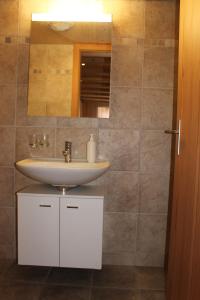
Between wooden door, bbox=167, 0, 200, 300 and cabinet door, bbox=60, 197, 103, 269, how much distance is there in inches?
20.8

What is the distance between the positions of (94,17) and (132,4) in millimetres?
298

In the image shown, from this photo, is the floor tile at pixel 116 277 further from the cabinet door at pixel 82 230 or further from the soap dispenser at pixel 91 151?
the soap dispenser at pixel 91 151

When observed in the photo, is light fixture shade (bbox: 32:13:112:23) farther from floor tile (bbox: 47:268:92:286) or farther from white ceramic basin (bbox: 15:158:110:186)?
floor tile (bbox: 47:268:92:286)

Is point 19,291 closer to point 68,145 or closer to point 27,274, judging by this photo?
point 27,274

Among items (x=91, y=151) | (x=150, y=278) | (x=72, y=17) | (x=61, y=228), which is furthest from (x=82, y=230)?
(x=72, y=17)

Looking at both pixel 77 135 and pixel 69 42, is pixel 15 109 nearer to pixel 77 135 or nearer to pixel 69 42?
pixel 77 135

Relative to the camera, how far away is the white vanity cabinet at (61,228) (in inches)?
67.7

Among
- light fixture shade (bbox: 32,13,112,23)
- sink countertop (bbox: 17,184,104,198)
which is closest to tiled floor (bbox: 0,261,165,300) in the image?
sink countertop (bbox: 17,184,104,198)

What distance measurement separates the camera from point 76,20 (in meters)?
2.00

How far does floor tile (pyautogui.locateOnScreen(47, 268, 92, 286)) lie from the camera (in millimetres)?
1829

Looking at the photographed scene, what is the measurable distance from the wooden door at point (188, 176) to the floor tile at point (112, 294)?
44 cm

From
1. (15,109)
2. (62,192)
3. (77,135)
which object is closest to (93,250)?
(62,192)

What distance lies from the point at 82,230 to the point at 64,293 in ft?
1.37

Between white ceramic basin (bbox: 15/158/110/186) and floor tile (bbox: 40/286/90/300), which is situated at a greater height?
white ceramic basin (bbox: 15/158/110/186)
